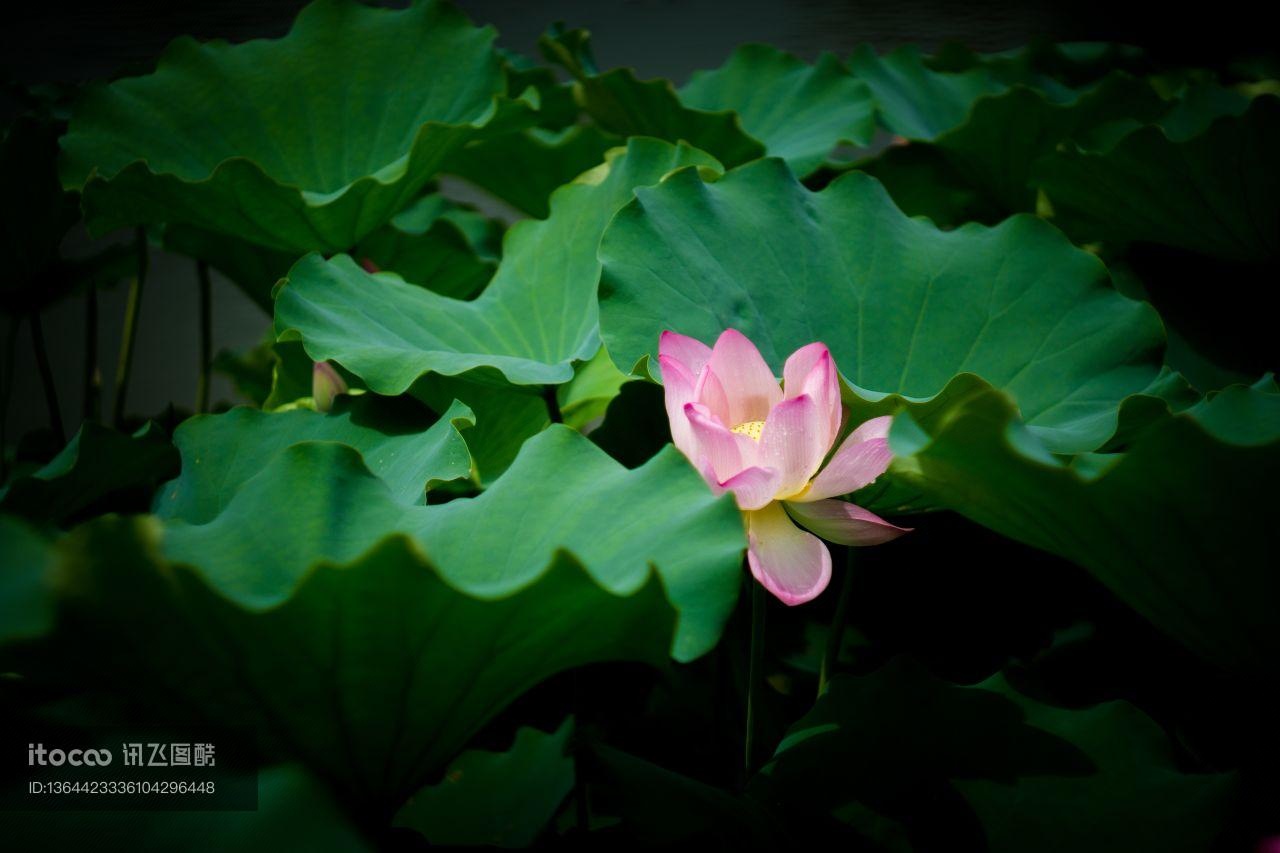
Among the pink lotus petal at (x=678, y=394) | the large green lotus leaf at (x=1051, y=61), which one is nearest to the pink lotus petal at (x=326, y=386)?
the pink lotus petal at (x=678, y=394)

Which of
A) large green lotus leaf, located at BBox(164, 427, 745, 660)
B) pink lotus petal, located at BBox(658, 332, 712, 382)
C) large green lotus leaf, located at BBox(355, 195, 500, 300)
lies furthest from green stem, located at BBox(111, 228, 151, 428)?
pink lotus petal, located at BBox(658, 332, 712, 382)

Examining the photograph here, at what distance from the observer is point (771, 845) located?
2.08 ft

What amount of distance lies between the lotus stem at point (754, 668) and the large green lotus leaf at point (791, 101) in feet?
2.34

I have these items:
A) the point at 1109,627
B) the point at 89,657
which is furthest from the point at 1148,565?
the point at 89,657

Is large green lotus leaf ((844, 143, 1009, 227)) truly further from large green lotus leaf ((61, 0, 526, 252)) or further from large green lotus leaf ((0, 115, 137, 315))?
large green lotus leaf ((0, 115, 137, 315))

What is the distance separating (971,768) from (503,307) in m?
0.62

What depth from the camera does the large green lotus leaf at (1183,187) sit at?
1.05 m

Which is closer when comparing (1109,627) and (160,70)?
(1109,627)

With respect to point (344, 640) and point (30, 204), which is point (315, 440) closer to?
point (344, 640)

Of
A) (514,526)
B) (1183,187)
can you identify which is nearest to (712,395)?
(514,526)

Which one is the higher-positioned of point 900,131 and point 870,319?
point 900,131

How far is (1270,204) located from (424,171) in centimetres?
96

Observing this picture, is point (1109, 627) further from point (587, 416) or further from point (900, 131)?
point (900, 131)

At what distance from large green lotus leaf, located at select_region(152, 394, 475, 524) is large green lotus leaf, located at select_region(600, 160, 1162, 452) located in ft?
0.57
